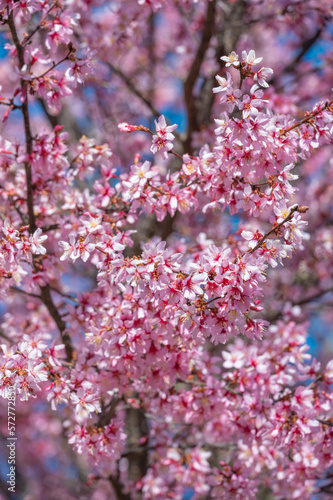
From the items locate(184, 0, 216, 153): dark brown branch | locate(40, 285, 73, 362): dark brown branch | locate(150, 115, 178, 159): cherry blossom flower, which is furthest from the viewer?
locate(184, 0, 216, 153): dark brown branch

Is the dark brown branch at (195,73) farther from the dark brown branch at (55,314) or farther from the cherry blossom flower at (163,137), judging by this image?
the dark brown branch at (55,314)

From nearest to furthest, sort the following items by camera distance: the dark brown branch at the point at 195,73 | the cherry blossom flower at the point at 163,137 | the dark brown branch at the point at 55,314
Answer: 1. the cherry blossom flower at the point at 163,137
2. the dark brown branch at the point at 55,314
3. the dark brown branch at the point at 195,73

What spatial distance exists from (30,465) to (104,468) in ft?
18.8

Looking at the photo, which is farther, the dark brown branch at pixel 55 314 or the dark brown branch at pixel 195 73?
the dark brown branch at pixel 195 73

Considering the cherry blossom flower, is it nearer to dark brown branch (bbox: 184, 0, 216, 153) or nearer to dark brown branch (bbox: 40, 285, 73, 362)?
dark brown branch (bbox: 40, 285, 73, 362)

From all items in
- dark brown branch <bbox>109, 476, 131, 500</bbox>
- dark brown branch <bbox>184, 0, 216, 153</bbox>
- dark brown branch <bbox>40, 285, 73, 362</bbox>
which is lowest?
dark brown branch <bbox>109, 476, 131, 500</bbox>

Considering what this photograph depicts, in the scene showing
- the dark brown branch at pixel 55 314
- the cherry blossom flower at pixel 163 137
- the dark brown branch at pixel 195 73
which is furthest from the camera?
the dark brown branch at pixel 195 73

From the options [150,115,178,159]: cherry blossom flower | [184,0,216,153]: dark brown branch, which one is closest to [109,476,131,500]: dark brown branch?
[150,115,178,159]: cherry blossom flower

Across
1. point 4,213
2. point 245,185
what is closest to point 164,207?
point 245,185

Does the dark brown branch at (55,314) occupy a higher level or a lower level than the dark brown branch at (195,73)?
lower

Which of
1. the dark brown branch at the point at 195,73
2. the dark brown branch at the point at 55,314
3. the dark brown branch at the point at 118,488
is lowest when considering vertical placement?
the dark brown branch at the point at 118,488

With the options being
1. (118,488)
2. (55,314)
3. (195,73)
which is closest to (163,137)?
(55,314)

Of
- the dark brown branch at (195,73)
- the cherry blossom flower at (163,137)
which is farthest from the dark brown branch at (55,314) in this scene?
the dark brown branch at (195,73)

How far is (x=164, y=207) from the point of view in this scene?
3217mm
